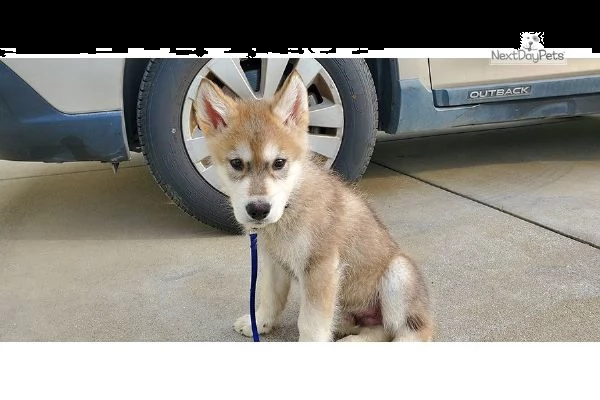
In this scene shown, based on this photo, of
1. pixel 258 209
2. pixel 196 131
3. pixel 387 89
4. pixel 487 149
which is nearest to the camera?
pixel 258 209

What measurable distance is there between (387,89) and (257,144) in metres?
1.29

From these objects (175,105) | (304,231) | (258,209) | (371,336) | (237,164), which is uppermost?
(175,105)

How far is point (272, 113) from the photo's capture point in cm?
160

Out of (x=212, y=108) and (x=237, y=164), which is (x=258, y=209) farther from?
(x=212, y=108)

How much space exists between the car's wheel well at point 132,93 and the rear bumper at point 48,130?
0.13 meters

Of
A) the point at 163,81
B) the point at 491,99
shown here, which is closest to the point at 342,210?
the point at 163,81

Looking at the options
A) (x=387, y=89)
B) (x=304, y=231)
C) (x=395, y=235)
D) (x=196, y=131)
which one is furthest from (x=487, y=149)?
(x=304, y=231)

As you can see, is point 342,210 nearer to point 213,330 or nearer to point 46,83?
point 213,330

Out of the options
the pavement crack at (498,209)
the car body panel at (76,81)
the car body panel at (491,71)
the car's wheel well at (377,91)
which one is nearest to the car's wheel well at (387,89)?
the car's wheel well at (377,91)

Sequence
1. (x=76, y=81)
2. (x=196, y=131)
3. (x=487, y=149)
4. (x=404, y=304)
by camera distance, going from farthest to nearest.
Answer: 1. (x=487, y=149)
2. (x=196, y=131)
3. (x=76, y=81)
4. (x=404, y=304)

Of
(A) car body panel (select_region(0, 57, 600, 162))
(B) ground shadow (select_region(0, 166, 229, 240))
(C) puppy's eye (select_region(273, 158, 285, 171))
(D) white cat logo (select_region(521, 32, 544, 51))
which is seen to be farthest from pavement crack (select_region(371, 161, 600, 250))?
(C) puppy's eye (select_region(273, 158, 285, 171))

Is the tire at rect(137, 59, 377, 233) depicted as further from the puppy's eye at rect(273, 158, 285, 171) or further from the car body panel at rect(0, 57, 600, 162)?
the puppy's eye at rect(273, 158, 285, 171)

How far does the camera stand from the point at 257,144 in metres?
1.55

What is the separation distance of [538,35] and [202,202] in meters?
1.35
